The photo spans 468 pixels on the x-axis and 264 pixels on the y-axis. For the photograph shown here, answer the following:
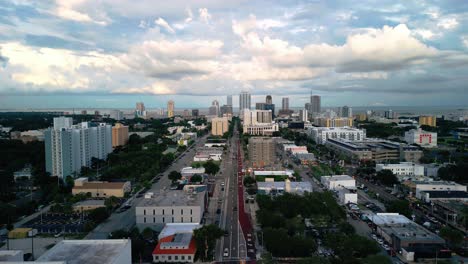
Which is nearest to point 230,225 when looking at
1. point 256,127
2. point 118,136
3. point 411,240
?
point 411,240

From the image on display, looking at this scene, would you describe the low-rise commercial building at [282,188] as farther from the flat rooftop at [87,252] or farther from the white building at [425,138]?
the white building at [425,138]

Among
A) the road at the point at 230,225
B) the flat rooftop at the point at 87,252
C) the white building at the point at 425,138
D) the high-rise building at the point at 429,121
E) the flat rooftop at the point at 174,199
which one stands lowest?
the road at the point at 230,225

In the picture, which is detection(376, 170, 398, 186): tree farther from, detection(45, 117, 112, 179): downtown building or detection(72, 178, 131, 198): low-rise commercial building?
detection(45, 117, 112, 179): downtown building

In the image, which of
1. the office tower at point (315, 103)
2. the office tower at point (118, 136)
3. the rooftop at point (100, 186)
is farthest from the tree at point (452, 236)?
the office tower at point (315, 103)

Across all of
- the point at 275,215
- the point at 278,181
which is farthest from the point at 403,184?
the point at 275,215

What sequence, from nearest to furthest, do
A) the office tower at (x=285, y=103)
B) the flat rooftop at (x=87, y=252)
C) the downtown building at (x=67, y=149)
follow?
the flat rooftop at (x=87, y=252), the downtown building at (x=67, y=149), the office tower at (x=285, y=103)

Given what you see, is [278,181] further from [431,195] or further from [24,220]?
[24,220]
